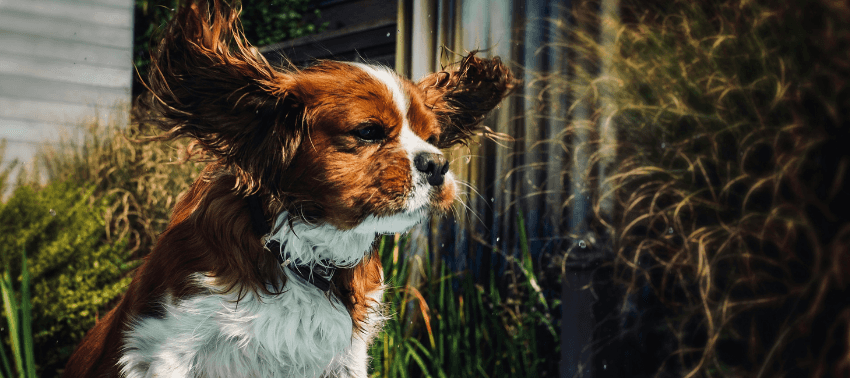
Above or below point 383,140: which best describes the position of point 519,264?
below

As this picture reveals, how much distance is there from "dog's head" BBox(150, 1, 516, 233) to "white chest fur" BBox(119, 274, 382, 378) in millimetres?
292

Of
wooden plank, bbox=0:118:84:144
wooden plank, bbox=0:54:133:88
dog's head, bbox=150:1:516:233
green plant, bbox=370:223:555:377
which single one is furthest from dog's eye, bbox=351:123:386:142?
wooden plank, bbox=0:54:133:88

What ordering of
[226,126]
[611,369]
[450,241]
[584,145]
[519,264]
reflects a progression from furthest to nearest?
1. [450,241]
2. [519,264]
3. [584,145]
4. [611,369]
5. [226,126]

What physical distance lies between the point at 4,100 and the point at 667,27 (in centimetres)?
598

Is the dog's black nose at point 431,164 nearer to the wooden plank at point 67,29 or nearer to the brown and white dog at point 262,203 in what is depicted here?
the brown and white dog at point 262,203

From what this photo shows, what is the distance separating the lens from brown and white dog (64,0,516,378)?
6.42 ft

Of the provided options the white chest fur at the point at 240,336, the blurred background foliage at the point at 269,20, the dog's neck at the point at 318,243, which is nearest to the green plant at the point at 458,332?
the dog's neck at the point at 318,243

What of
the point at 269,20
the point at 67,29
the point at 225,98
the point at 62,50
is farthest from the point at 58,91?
the point at 225,98

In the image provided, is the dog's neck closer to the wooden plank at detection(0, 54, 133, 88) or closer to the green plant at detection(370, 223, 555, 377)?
the green plant at detection(370, 223, 555, 377)

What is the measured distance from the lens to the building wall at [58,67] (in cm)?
612

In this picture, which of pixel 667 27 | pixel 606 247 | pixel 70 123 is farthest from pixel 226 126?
pixel 70 123

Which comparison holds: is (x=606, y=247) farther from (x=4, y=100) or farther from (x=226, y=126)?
(x=4, y=100)

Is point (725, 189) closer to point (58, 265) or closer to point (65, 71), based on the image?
point (58, 265)

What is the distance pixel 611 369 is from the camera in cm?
266
